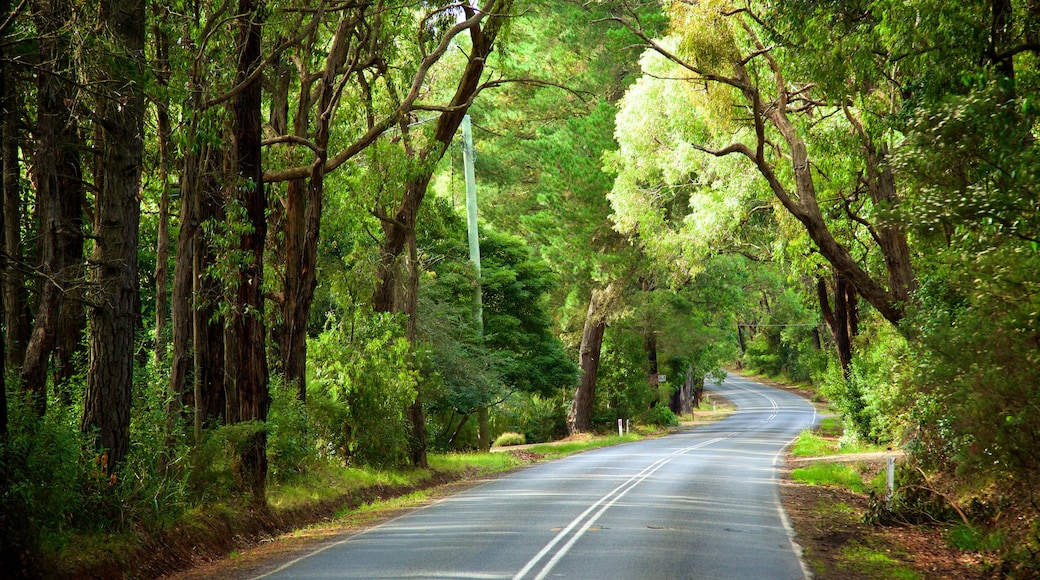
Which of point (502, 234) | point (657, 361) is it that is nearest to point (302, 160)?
point (502, 234)

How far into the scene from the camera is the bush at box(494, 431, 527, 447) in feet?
137

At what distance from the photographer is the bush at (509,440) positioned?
137ft

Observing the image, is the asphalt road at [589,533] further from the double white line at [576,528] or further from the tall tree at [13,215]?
the tall tree at [13,215]

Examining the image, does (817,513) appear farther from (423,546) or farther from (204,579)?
(204,579)

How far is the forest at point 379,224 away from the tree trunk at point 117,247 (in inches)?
1.5

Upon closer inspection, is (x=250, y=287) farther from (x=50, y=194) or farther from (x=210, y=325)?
(x=50, y=194)

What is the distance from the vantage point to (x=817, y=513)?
17.1 m

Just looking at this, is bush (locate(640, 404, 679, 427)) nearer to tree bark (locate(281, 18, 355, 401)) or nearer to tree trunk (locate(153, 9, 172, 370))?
tree bark (locate(281, 18, 355, 401))

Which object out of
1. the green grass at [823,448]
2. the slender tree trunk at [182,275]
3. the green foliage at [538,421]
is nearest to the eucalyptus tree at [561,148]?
the green foliage at [538,421]

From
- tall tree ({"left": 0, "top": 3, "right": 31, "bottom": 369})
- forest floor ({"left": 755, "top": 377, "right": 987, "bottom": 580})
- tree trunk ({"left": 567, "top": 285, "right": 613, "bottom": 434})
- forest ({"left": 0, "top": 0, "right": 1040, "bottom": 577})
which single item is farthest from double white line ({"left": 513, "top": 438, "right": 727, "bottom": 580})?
tree trunk ({"left": 567, "top": 285, "right": 613, "bottom": 434})

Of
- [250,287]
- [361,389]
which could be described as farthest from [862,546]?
[361,389]

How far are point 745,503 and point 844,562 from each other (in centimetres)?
623

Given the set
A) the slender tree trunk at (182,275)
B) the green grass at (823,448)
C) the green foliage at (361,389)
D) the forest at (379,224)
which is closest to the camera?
the forest at (379,224)

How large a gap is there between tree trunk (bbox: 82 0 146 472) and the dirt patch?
836cm
